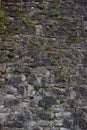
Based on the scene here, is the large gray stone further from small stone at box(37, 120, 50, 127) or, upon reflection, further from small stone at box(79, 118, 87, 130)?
small stone at box(79, 118, 87, 130)

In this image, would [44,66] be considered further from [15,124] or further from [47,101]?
[15,124]

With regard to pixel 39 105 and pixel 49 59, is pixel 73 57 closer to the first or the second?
pixel 49 59

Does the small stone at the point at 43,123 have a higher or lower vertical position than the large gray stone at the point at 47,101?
lower

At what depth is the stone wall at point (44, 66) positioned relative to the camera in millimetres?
5895

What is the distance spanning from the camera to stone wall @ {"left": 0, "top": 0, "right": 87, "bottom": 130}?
5.89 m

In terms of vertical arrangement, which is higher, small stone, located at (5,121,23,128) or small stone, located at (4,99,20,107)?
small stone, located at (4,99,20,107)

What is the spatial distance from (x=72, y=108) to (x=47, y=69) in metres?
0.87

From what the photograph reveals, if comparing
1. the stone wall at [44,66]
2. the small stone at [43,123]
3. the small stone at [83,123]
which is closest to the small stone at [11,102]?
the stone wall at [44,66]

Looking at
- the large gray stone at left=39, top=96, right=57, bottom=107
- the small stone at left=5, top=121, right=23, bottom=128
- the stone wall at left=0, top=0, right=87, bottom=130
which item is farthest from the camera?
the large gray stone at left=39, top=96, right=57, bottom=107

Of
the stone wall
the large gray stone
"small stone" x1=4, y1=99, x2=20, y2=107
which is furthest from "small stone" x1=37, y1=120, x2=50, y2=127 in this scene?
"small stone" x1=4, y1=99, x2=20, y2=107

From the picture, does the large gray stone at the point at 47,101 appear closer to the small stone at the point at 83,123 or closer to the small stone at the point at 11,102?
the small stone at the point at 11,102

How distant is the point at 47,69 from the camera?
639 centimetres

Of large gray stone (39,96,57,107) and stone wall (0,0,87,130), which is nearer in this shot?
stone wall (0,0,87,130)

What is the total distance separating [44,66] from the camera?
21.1 feet
